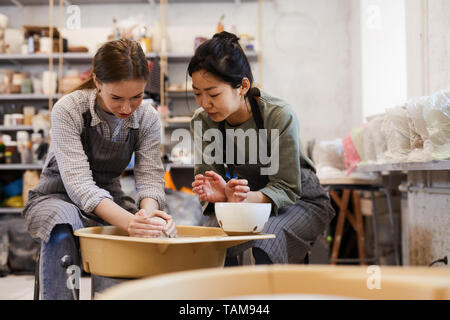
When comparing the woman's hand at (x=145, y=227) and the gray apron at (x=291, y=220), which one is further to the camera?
the gray apron at (x=291, y=220)

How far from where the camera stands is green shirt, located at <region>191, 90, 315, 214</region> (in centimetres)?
133

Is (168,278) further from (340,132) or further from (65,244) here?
(340,132)

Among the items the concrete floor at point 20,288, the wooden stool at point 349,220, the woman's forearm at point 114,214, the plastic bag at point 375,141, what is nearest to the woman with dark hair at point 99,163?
the woman's forearm at point 114,214

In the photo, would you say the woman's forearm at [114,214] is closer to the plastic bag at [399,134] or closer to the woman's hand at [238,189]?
the woman's hand at [238,189]

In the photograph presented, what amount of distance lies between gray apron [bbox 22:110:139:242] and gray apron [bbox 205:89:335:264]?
331 millimetres

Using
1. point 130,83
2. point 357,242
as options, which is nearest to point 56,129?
point 130,83

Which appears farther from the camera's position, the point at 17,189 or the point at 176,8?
the point at 176,8

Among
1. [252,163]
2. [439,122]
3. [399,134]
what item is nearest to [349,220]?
[399,134]

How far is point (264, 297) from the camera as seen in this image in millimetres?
362

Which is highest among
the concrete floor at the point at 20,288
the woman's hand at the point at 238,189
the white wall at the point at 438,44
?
the white wall at the point at 438,44

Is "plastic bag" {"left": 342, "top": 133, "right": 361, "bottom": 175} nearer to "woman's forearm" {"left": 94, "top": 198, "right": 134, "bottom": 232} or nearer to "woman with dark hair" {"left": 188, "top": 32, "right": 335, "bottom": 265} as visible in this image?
"woman with dark hair" {"left": 188, "top": 32, "right": 335, "bottom": 265}

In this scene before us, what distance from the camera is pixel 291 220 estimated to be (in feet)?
4.59

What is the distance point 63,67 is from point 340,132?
294 cm

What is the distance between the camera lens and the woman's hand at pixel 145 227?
105 cm
